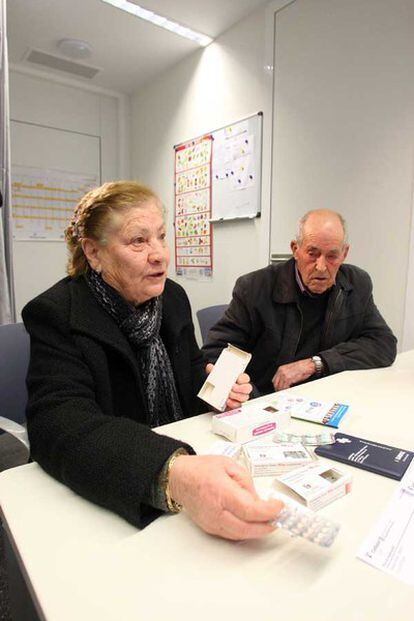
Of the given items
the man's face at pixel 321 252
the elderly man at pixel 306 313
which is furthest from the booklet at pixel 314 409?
the man's face at pixel 321 252

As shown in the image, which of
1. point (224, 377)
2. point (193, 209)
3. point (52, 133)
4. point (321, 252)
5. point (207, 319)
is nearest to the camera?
point (224, 377)

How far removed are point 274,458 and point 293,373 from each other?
2.58 feet

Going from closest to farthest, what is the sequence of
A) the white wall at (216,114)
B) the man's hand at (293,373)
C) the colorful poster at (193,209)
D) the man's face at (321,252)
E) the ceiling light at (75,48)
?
the man's hand at (293,373)
the man's face at (321,252)
the white wall at (216,114)
the ceiling light at (75,48)
the colorful poster at (193,209)

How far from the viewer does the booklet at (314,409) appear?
96 centimetres

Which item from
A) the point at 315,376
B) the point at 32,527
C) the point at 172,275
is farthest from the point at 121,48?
the point at 32,527

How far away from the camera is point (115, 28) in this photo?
2.78 m

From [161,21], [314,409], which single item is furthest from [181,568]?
[161,21]

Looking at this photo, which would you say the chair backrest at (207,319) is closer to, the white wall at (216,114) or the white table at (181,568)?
the white wall at (216,114)

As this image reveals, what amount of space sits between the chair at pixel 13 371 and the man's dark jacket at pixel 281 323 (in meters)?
0.68

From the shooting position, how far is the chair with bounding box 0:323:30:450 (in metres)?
1.35

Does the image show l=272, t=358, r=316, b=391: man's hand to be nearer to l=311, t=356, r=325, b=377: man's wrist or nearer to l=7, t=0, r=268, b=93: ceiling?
l=311, t=356, r=325, b=377: man's wrist

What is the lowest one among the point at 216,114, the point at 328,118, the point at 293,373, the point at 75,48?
the point at 293,373

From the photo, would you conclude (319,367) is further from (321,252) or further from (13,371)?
(13,371)

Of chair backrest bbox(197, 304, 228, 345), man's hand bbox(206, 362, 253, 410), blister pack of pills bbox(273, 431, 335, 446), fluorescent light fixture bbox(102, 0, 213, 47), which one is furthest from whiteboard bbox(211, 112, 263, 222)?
blister pack of pills bbox(273, 431, 335, 446)
